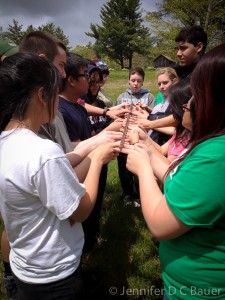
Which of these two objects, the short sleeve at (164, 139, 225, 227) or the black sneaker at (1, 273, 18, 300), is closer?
the short sleeve at (164, 139, 225, 227)

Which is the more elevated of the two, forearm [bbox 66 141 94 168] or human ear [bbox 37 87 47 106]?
human ear [bbox 37 87 47 106]

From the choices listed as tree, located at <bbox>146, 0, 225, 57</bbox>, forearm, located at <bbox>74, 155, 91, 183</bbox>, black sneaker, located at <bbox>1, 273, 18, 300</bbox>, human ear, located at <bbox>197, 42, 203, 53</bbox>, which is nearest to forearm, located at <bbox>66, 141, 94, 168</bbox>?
forearm, located at <bbox>74, 155, 91, 183</bbox>

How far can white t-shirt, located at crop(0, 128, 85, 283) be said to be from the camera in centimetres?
132

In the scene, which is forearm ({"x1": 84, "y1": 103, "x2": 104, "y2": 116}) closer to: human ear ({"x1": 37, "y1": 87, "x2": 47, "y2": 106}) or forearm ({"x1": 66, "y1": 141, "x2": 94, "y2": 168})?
forearm ({"x1": 66, "y1": 141, "x2": 94, "y2": 168})

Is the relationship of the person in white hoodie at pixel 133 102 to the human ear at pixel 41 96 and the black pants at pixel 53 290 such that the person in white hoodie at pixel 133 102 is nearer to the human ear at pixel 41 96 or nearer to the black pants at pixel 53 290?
the black pants at pixel 53 290

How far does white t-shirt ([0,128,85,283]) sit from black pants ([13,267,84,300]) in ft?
0.13

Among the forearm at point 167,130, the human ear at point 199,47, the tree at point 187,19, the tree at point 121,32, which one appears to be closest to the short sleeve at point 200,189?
the forearm at point 167,130

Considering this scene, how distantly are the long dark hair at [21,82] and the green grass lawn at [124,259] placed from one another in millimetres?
2072

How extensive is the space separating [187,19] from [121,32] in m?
54.2

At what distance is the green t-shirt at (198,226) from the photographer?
1.13 m

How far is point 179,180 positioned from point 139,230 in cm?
280

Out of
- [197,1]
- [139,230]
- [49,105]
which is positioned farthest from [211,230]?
[197,1]

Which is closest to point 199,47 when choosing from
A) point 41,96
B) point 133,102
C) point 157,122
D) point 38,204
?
point 133,102

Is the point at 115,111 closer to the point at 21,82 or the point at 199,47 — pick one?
the point at 199,47
